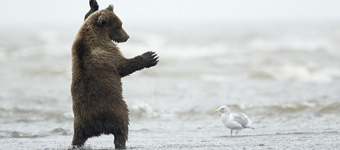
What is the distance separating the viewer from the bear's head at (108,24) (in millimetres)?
6215

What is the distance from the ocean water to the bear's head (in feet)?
4.37

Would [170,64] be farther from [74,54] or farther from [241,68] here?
[74,54]

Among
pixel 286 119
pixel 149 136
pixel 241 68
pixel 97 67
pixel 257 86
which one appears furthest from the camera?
pixel 241 68

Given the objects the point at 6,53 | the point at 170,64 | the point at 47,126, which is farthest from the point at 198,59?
the point at 47,126

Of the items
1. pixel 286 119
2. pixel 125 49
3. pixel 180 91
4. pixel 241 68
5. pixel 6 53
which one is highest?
pixel 125 49

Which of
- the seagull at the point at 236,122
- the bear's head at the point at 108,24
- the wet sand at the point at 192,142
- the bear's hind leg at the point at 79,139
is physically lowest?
the bear's hind leg at the point at 79,139

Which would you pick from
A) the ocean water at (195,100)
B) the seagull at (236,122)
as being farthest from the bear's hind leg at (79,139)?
the seagull at (236,122)

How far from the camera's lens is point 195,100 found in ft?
46.6

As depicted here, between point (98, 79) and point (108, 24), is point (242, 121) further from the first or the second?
point (98, 79)

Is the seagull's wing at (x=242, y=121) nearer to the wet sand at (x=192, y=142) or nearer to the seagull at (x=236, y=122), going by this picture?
the seagull at (x=236, y=122)

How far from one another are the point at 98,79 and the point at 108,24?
0.69m

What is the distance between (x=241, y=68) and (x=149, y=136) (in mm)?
15594

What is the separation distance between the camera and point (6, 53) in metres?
28.5

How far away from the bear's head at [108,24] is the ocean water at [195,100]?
133 cm
